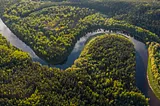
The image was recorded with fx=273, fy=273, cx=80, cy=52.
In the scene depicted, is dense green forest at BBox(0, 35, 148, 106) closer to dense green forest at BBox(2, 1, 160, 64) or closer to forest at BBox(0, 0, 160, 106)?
forest at BBox(0, 0, 160, 106)

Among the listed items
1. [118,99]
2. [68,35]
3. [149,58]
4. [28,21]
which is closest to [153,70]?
[149,58]

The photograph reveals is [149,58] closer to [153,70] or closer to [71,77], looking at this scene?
[153,70]

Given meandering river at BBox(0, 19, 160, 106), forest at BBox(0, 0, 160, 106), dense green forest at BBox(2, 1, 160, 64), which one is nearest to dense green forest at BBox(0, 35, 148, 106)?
forest at BBox(0, 0, 160, 106)

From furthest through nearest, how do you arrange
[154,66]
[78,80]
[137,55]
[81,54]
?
[137,55], [81,54], [154,66], [78,80]

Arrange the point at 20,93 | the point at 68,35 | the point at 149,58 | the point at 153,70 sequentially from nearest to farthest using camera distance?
the point at 20,93 < the point at 153,70 < the point at 149,58 < the point at 68,35

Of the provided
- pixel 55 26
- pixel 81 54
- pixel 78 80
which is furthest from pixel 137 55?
pixel 55 26

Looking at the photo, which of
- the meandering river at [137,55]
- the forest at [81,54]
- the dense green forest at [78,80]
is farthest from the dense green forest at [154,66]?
the dense green forest at [78,80]

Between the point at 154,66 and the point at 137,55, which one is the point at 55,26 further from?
the point at 154,66

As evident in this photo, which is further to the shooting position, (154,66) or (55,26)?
(55,26)
